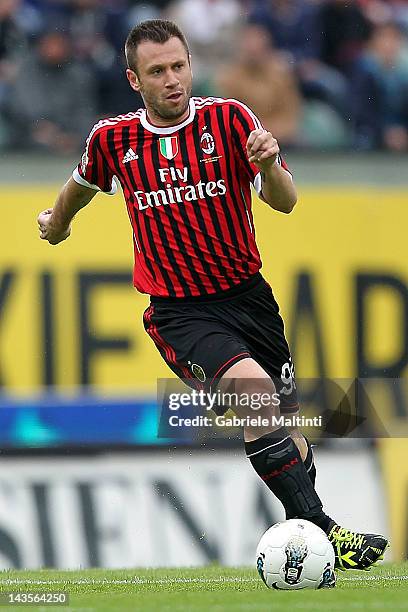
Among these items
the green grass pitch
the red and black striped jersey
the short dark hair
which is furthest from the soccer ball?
the short dark hair

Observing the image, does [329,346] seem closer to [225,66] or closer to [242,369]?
[225,66]

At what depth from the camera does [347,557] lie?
5645mm

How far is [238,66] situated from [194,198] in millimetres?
5091

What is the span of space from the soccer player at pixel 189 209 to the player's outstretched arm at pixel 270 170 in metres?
0.04

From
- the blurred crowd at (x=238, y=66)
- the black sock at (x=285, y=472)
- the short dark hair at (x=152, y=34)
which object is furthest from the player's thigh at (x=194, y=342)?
the blurred crowd at (x=238, y=66)

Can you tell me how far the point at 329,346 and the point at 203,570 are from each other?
11.8 ft

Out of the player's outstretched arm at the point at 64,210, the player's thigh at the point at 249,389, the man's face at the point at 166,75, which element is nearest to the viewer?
the player's thigh at the point at 249,389

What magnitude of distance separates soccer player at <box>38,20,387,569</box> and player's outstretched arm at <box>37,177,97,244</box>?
186mm

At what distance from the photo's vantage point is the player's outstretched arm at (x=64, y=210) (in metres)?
6.41

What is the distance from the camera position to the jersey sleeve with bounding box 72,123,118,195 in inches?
246

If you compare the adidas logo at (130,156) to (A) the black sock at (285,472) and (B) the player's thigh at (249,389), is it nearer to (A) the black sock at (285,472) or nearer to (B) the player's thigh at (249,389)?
(B) the player's thigh at (249,389)

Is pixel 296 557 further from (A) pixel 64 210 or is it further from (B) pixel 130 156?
(A) pixel 64 210

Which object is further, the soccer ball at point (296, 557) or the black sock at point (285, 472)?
the black sock at point (285, 472)

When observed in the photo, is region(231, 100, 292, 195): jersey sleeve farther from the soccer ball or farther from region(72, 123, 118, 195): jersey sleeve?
the soccer ball
